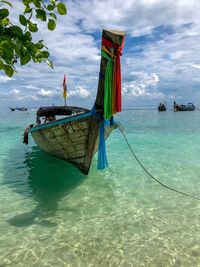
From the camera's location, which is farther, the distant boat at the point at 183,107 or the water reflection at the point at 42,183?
the distant boat at the point at 183,107

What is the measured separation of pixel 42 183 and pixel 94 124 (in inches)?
127

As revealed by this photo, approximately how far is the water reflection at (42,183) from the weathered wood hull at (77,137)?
0.88 m

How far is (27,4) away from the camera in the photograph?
1.98 m

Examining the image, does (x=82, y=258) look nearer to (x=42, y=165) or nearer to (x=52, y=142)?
(x=52, y=142)

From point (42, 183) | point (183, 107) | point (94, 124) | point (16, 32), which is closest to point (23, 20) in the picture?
point (16, 32)

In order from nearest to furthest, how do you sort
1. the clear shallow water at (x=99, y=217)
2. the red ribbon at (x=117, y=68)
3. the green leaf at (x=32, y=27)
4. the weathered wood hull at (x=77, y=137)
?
1. the green leaf at (x=32, y=27)
2. the clear shallow water at (x=99, y=217)
3. the red ribbon at (x=117, y=68)
4. the weathered wood hull at (x=77, y=137)

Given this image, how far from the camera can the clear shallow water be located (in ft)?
16.4

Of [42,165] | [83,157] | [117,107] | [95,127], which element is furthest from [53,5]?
[42,165]

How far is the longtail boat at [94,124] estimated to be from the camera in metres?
7.03

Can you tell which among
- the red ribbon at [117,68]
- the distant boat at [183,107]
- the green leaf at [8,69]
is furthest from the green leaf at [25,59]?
the distant boat at [183,107]

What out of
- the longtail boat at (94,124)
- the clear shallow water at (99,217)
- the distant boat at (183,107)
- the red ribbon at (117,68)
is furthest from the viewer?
the distant boat at (183,107)

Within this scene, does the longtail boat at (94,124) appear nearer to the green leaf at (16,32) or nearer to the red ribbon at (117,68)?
the red ribbon at (117,68)

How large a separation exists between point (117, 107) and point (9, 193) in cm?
453

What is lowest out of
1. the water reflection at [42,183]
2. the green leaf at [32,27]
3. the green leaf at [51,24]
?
the water reflection at [42,183]
